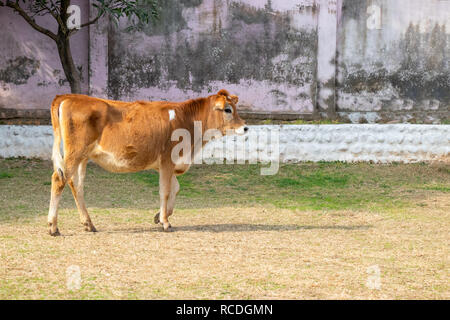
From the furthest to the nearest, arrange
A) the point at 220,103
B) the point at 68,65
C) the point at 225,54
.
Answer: the point at 225,54 < the point at 68,65 < the point at 220,103

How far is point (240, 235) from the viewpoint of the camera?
8.63 meters

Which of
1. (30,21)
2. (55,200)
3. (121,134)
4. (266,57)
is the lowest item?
(55,200)

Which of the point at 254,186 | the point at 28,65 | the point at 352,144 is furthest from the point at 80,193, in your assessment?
Answer: the point at 352,144

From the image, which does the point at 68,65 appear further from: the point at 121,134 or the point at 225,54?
the point at 121,134

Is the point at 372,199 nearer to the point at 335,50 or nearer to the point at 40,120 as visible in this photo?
the point at 335,50

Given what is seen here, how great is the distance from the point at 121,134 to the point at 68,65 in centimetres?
549

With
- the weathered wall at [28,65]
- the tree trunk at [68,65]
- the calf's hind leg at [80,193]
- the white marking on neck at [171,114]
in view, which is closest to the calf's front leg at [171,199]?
the white marking on neck at [171,114]

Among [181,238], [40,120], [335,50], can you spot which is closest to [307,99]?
[335,50]

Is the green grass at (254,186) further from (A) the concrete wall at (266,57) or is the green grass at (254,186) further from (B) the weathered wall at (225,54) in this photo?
(B) the weathered wall at (225,54)

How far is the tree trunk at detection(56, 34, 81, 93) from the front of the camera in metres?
13.4

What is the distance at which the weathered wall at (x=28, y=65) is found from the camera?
14367mm

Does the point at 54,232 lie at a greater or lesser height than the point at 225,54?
lesser

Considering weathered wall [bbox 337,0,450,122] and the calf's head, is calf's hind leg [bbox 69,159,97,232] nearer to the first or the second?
the calf's head

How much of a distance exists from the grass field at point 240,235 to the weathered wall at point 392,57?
5.80ft
